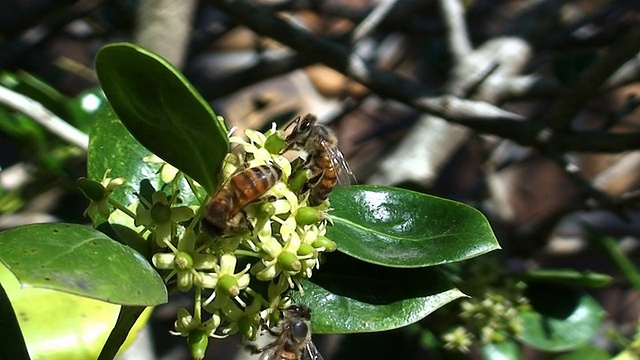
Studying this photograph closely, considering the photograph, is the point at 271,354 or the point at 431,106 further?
the point at 431,106

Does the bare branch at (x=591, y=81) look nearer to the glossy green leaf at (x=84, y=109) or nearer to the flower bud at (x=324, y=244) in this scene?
the flower bud at (x=324, y=244)

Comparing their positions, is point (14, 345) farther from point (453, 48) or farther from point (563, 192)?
point (563, 192)

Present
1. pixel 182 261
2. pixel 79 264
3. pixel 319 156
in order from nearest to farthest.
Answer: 1. pixel 79 264
2. pixel 182 261
3. pixel 319 156

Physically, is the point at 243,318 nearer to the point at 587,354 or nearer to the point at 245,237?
the point at 245,237

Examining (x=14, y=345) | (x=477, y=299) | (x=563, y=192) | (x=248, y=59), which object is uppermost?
(x=14, y=345)

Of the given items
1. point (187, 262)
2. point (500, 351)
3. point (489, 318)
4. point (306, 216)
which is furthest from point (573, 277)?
point (187, 262)

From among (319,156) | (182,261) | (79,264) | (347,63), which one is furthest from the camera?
(347,63)

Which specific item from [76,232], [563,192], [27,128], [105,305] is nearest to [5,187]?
[27,128]
